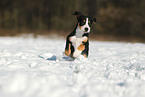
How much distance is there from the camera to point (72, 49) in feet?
16.6

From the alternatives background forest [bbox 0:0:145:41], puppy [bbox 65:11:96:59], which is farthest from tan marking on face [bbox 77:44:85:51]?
background forest [bbox 0:0:145:41]

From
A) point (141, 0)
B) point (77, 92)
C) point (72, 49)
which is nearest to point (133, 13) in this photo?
point (141, 0)

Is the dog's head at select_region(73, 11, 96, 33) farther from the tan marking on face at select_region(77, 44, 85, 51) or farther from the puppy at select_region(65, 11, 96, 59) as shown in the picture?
the tan marking on face at select_region(77, 44, 85, 51)

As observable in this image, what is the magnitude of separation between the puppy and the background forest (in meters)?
13.9

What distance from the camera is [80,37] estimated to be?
16.1ft

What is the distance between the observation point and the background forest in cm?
1975

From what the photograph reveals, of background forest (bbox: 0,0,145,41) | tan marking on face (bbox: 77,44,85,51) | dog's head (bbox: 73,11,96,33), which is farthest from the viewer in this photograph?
background forest (bbox: 0,0,145,41)

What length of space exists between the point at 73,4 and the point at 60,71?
62.3ft

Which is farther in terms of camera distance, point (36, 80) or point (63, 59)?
point (63, 59)

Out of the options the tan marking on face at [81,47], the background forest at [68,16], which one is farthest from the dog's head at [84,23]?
the background forest at [68,16]

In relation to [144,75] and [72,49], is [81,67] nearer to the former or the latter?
[72,49]

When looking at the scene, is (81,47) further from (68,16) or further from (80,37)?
(68,16)

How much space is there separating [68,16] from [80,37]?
17510 mm

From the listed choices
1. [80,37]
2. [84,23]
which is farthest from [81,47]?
[84,23]
